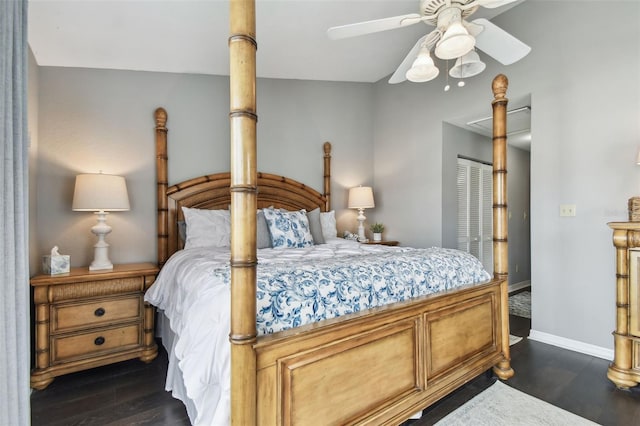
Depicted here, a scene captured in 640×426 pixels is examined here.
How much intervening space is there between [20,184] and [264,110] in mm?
3006

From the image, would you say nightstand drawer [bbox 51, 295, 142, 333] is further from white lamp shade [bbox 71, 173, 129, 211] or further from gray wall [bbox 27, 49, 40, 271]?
white lamp shade [bbox 71, 173, 129, 211]

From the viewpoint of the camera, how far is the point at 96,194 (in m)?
2.56

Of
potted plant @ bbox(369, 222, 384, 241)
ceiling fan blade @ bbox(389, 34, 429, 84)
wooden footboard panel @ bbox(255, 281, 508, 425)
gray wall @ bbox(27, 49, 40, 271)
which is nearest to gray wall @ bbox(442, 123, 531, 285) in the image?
potted plant @ bbox(369, 222, 384, 241)

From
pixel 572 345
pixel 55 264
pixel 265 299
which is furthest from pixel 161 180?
pixel 572 345

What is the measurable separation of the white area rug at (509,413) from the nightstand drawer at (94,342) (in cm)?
231

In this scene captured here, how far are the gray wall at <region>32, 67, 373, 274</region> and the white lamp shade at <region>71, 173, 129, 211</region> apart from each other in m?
0.37

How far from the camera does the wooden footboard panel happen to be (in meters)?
1.29

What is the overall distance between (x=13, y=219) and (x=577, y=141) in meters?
3.87

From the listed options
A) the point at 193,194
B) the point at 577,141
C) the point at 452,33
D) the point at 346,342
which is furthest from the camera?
the point at 193,194

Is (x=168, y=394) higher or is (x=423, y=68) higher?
(x=423, y=68)

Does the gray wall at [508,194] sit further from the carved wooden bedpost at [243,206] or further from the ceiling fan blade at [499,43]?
the carved wooden bedpost at [243,206]

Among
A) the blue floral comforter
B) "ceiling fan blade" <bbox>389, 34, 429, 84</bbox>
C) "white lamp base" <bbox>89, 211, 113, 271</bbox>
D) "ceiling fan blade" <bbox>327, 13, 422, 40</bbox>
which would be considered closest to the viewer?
the blue floral comforter

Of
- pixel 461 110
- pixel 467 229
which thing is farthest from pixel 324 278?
pixel 467 229

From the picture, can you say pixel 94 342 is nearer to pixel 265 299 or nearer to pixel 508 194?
pixel 265 299
